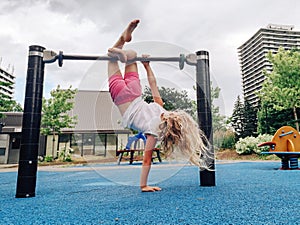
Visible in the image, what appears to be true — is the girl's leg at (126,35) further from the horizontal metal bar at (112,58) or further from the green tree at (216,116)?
the green tree at (216,116)

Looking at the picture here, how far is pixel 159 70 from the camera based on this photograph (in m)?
1.89

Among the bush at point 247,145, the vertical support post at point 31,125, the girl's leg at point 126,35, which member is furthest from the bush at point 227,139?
the bush at point 247,145

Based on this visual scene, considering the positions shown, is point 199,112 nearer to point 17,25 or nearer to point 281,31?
point 17,25

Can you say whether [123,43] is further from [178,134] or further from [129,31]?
[178,134]

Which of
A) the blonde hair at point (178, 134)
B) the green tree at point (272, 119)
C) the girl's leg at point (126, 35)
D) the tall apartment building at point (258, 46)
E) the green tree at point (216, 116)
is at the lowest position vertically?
the blonde hair at point (178, 134)

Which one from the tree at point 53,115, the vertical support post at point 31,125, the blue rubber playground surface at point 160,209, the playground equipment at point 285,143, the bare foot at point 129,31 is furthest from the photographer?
the tree at point 53,115

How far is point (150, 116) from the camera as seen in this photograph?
1756 mm

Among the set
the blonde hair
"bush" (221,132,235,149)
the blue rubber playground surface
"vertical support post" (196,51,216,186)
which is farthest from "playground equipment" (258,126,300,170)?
the blonde hair

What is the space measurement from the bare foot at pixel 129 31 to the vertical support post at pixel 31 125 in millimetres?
1075

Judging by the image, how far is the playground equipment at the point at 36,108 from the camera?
226 centimetres

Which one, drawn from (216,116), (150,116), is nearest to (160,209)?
(150,116)

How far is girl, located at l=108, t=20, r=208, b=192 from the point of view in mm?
1708

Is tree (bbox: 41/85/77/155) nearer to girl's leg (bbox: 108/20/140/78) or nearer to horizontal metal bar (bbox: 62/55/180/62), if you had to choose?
horizontal metal bar (bbox: 62/55/180/62)

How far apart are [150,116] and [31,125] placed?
1.38m
